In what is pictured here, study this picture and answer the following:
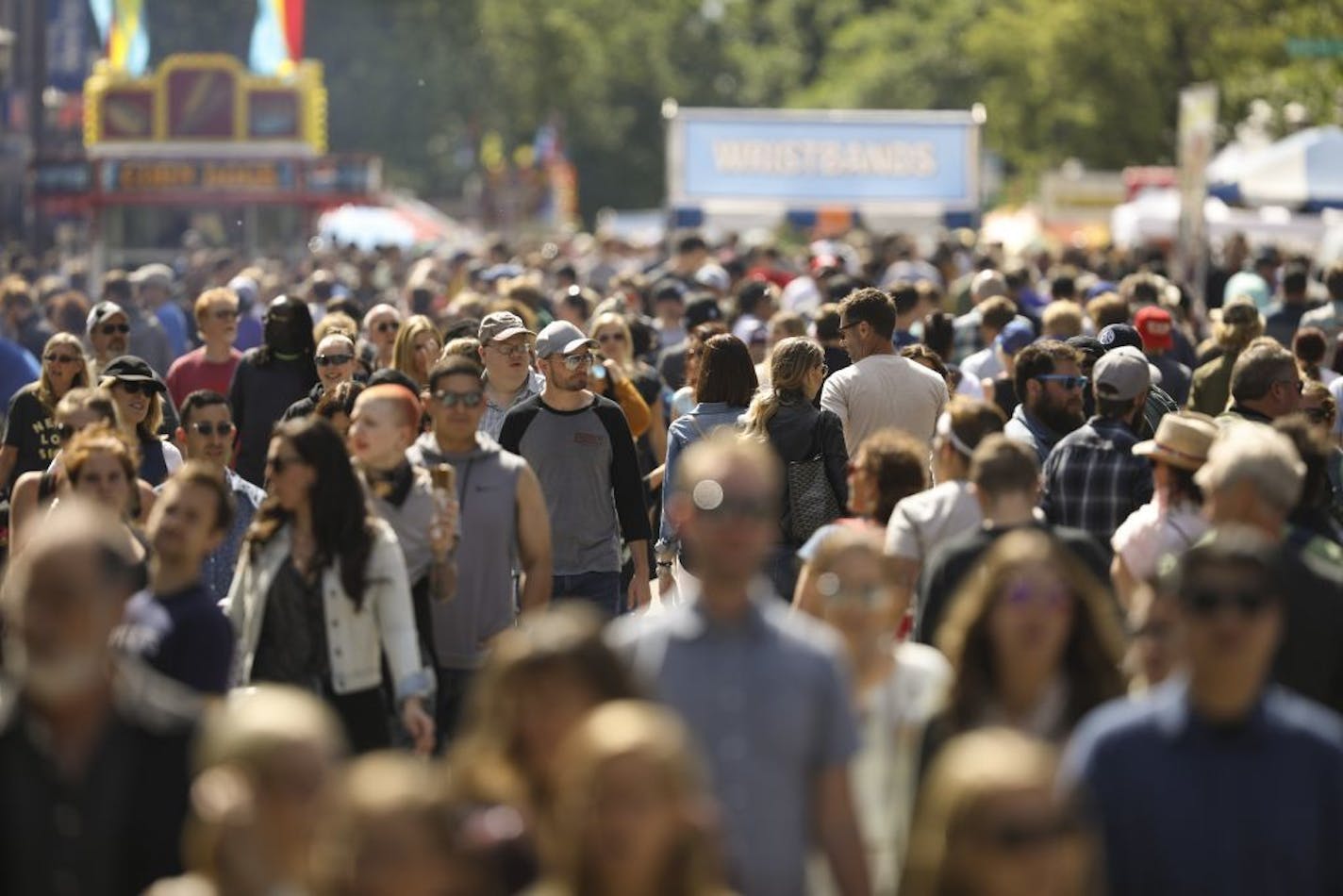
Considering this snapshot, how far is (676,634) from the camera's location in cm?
553

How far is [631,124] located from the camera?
79562mm

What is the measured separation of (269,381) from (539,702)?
761 centimetres

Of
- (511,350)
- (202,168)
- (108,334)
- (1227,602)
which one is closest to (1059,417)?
(511,350)

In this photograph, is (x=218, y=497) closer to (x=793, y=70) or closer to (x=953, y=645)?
(x=953, y=645)

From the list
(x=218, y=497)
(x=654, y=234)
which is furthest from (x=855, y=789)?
(x=654, y=234)

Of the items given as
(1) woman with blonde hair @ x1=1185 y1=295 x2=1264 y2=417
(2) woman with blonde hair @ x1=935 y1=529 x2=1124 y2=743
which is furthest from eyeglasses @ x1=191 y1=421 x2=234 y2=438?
(1) woman with blonde hair @ x1=1185 y1=295 x2=1264 y2=417

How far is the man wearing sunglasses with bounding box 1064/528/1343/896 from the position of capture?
5004 mm

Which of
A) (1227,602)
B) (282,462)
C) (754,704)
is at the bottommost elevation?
(754,704)

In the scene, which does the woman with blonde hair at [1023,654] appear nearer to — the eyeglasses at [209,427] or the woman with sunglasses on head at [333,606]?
the woman with sunglasses on head at [333,606]

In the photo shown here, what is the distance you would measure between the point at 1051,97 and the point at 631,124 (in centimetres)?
2460

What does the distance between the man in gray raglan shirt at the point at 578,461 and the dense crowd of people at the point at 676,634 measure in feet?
0.04

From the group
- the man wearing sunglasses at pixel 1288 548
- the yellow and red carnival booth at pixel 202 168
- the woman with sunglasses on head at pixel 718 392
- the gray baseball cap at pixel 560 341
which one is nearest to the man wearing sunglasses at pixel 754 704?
the man wearing sunglasses at pixel 1288 548

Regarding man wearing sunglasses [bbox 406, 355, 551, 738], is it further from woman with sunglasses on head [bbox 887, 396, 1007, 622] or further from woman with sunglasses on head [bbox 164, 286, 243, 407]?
woman with sunglasses on head [bbox 164, 286, 243, 407]

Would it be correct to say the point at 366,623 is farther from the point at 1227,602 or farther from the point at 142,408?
the point at 142,408
